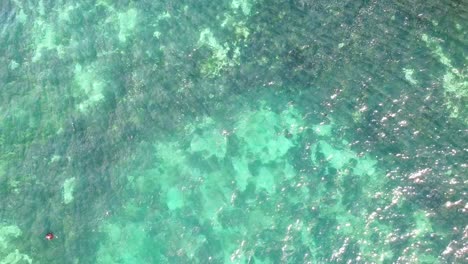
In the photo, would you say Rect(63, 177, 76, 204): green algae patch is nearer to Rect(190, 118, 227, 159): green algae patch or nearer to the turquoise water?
the turquoise water

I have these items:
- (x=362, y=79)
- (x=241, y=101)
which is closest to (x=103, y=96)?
(x=241, y=101)

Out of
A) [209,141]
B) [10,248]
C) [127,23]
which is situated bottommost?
[10,248]

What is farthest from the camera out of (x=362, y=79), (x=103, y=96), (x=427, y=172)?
(x=103, y=96)

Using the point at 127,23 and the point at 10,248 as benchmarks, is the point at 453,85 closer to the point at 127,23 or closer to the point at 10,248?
the point at 127,23

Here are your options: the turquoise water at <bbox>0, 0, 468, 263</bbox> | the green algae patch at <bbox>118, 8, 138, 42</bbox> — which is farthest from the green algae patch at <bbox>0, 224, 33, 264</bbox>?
the green algae patch at <bbox>118, 8, 138, 42</bbox>

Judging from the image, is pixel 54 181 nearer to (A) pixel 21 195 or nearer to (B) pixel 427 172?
(A) pixel 21 195

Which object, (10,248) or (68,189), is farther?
(68,189)

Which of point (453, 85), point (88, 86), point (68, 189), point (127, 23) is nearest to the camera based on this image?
point (453, 85)

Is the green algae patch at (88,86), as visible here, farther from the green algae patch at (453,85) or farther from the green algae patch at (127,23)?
the green algae patch at (453,85)

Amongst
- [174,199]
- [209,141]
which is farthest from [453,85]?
[174,199]
